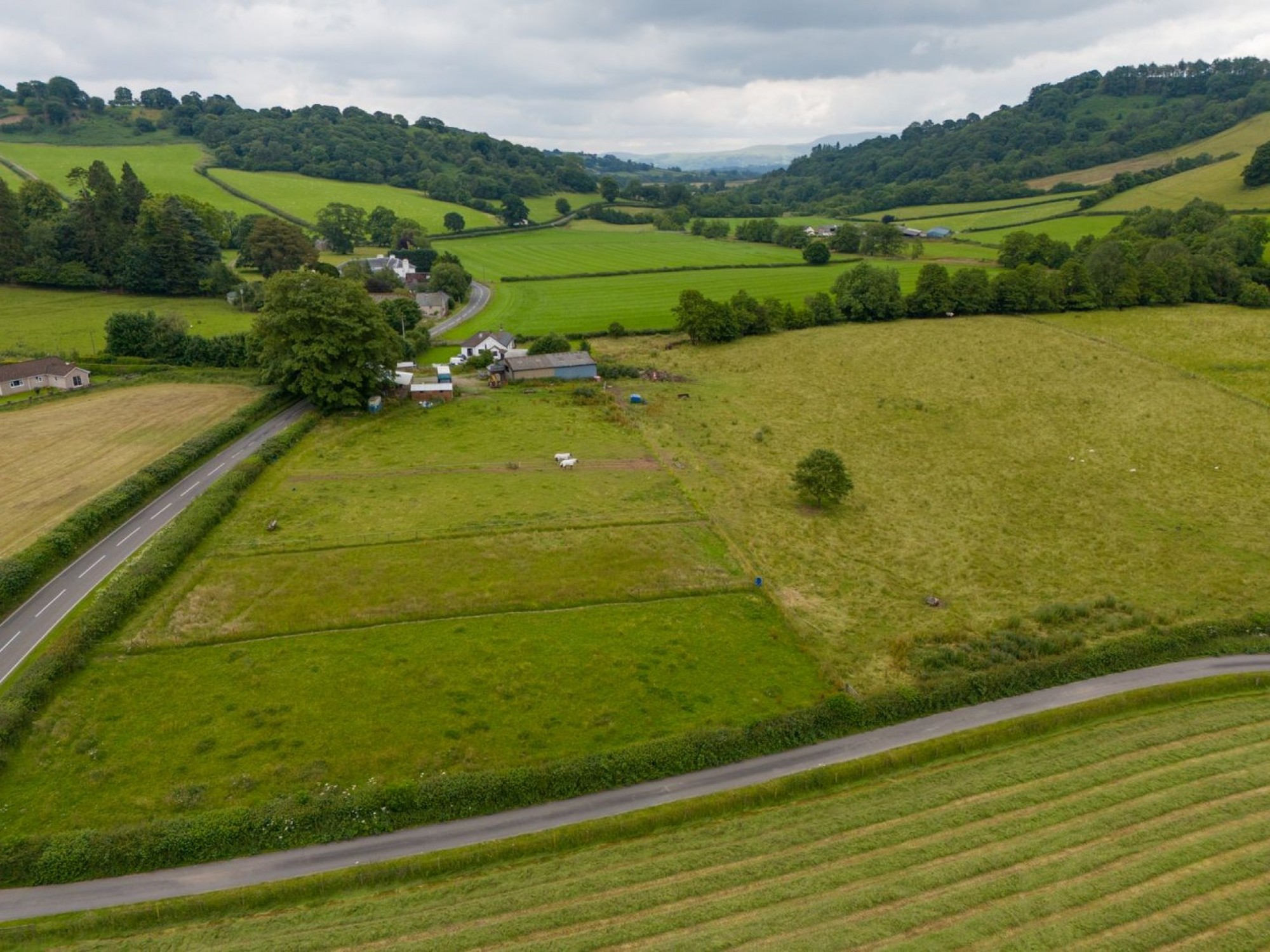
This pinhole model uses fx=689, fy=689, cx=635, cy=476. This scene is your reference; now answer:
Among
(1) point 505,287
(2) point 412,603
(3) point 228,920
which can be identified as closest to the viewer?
(3) point 228,920

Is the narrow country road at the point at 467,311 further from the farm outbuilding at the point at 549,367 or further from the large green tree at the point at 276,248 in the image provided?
the large green tree at the point at 276,248

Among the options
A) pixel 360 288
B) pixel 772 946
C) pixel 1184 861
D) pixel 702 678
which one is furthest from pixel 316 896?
pixel 360 288

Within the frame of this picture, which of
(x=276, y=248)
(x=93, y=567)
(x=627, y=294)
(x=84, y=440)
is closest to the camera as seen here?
(x=93, y=567)

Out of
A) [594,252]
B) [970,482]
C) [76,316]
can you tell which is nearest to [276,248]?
[76,316]

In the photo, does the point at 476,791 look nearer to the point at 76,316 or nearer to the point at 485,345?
the point at 485,345

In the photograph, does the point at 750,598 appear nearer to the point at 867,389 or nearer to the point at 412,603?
the point at 412,603

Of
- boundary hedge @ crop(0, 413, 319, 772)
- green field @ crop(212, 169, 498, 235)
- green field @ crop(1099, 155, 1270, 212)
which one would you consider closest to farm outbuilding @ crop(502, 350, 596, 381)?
boundary hedge @ crop(0, 413, 319, 772)
